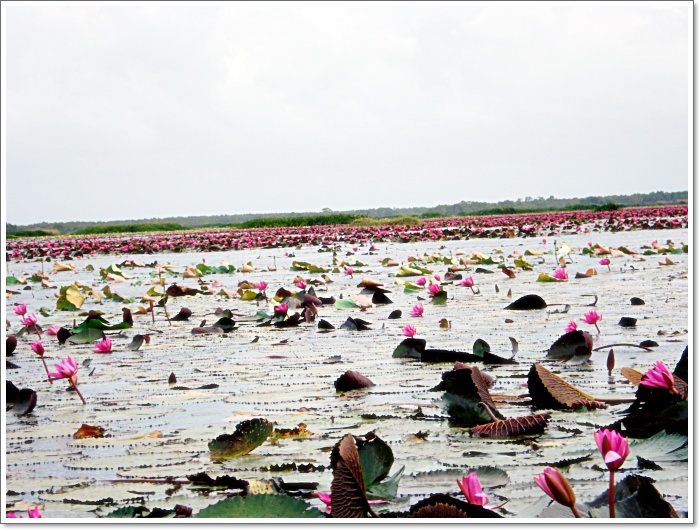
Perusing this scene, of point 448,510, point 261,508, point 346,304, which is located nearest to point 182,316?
point 346,304

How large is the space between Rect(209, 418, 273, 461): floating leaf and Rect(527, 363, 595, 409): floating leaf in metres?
0.83

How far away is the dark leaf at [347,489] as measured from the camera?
1.37 meters

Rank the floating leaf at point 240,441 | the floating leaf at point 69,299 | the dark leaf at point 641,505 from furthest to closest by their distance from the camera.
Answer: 1. the floating leaf at point 69,299
2. the floating leaf at point 240,441
3. the dark leaf at point 641,505

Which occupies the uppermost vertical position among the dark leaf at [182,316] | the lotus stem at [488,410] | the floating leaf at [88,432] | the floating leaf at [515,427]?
the lotus stem at [488,410]

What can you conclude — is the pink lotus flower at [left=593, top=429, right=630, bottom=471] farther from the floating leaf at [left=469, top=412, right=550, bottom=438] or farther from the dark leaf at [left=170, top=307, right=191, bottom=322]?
the dark leaf at [left=170, top=307, right=191, bottom=322]

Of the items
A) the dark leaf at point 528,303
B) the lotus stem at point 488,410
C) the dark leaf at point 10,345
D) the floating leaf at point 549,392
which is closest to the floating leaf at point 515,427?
the lotus stem at point 488,410

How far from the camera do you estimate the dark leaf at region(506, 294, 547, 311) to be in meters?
4.65

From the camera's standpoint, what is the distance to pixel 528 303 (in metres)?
4.68

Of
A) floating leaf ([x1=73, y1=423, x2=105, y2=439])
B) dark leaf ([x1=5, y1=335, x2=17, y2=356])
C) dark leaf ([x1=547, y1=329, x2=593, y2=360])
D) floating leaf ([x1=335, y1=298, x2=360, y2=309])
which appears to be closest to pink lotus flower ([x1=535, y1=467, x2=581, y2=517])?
floating leaf ([x1=73, y1=423, x2=105, y2=439])

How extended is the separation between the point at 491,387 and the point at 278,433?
84cm

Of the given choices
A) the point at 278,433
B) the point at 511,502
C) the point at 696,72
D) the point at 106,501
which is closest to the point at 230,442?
the point at 278,433

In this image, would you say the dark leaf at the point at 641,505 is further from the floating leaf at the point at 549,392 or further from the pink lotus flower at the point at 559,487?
the floating leaf at the point at 549,392

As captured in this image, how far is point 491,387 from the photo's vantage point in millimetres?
2525

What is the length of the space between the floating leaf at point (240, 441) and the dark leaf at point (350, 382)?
2.39 feet
